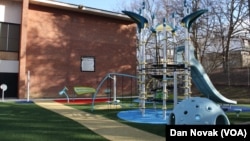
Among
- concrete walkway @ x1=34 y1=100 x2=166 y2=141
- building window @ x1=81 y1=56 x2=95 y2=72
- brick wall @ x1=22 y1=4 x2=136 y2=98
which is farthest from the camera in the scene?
building window @ x1=81 y1=56 x2=95 y2=72

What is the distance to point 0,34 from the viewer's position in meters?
22.4

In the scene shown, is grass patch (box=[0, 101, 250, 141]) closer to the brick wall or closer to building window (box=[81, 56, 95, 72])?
the brick wall

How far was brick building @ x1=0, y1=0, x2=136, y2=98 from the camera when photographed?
22.7 meters

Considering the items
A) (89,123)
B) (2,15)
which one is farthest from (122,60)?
(89,123)

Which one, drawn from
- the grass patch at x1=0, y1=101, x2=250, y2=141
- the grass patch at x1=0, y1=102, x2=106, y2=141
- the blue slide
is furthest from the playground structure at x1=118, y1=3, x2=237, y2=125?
the grass patch at x1=0, y1=102, x2=106, y2=141

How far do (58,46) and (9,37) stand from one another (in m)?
3.83

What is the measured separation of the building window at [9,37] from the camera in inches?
885

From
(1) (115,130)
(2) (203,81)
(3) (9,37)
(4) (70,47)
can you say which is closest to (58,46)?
(4) (70,47)

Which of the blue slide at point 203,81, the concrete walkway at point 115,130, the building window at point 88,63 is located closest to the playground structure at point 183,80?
the blue slide at point 203,81

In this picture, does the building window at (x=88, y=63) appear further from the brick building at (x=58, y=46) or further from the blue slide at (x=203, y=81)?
the blue slide at (x=203, y=81)

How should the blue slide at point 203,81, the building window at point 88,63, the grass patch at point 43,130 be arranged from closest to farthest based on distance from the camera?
the grass patch at point 43,130 < the blue slide at point 203,81 < the building window at point 88,63

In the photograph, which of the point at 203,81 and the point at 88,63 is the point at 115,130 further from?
the point at 88,63

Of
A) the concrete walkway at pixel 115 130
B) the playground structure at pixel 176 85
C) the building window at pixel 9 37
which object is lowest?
the concrete walkway at pixel 115 130

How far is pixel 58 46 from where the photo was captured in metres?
24.9
